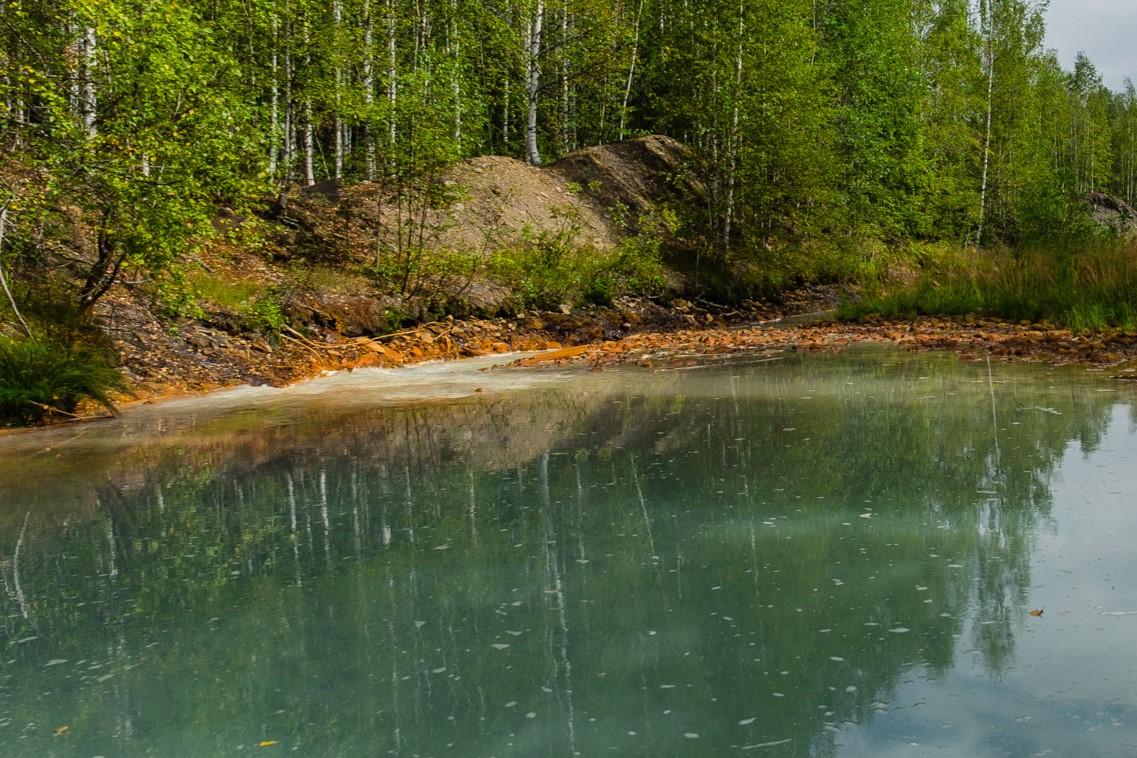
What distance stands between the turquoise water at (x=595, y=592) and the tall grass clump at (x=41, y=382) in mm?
1892

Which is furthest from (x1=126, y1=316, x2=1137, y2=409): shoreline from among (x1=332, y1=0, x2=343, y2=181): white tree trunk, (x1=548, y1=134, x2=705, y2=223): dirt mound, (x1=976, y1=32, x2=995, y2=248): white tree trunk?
(x1=976, y1=32, x2=995, y2=248): white tree trunk

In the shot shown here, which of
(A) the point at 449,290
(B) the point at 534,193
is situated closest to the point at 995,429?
(A) the point at 449,290

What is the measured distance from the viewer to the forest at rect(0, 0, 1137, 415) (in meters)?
9.62

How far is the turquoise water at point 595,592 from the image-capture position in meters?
2.52

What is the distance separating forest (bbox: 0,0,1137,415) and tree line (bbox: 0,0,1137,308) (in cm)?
6

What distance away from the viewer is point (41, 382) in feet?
28.4

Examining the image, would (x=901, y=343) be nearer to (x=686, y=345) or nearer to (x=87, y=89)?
(x=686, y=345)

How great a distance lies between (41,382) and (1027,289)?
12.5 metres

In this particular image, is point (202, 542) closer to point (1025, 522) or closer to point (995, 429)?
point (1025, 522)

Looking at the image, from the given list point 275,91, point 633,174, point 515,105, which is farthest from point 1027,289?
point 515,105

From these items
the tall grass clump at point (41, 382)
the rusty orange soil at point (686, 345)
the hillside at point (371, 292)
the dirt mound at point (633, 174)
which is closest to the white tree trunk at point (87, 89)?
the hillside at point (371, 292)

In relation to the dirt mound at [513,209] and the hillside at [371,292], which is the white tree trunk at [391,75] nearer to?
Result: the hillside at [371,292]

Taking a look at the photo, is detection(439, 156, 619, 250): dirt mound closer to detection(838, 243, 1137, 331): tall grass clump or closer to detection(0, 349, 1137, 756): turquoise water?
detection(838, 243, 1137, 331): tall grass clump

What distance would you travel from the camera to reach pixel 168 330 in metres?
11.6
